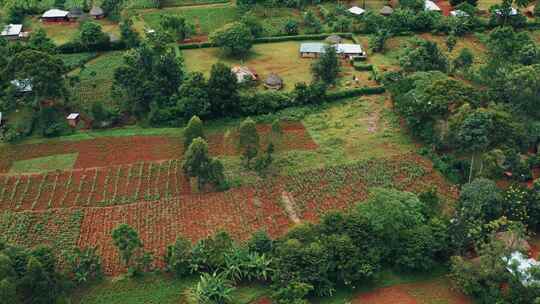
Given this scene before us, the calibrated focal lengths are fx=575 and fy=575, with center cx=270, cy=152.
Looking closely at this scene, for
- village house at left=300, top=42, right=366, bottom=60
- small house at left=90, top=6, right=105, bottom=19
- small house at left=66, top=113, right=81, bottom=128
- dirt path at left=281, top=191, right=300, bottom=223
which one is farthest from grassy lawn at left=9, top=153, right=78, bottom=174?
small house at left=90, top=6, right=105, bottom=19

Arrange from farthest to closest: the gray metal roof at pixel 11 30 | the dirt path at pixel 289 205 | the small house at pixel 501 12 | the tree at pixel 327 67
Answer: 1. the small house at pixel 501 12
2. the gray metal roof at pixel 11 30
3. the tree at pixel 327 67
4. the dirt path at pixel 289 205

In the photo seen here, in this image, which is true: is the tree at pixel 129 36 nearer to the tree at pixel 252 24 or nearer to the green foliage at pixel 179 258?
the tree at pixel 252 24

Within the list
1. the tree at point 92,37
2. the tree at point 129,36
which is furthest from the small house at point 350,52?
the tree at point 92,37

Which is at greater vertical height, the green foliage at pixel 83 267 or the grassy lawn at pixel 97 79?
the grassy lawn at pixel 97 79

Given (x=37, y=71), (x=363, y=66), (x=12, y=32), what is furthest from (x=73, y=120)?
(x=363, y=66)

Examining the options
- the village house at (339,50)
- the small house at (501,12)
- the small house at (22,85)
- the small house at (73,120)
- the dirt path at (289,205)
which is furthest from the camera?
the small house at (501,12)

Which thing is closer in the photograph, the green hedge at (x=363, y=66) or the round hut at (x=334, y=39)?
the green hedge at (x=363, y=66)

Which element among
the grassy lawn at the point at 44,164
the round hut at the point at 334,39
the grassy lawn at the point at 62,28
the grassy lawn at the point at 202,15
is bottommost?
the grassy lawn at the point at 44,164

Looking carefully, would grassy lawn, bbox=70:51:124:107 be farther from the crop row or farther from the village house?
the village house
